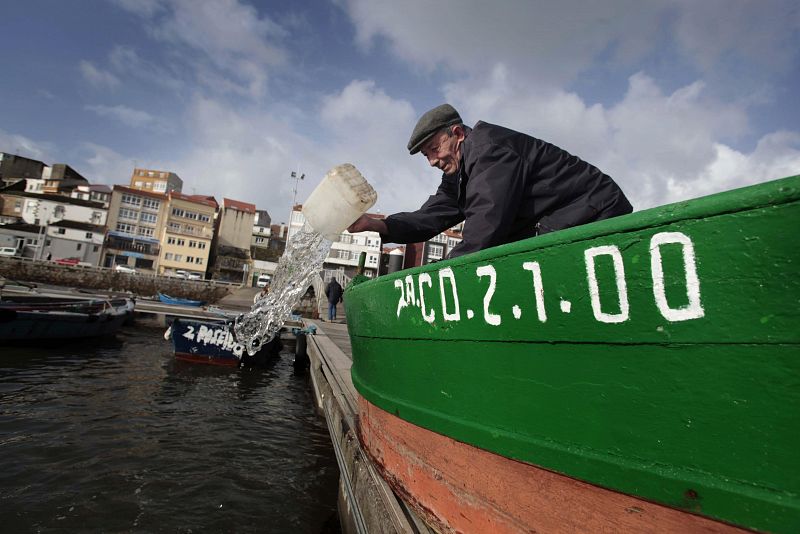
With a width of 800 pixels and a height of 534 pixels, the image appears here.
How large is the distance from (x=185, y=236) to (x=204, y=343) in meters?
54.4

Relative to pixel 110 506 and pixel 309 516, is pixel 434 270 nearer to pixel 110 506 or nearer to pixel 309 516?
pixel 309 516

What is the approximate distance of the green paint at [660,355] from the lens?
101 centimetres

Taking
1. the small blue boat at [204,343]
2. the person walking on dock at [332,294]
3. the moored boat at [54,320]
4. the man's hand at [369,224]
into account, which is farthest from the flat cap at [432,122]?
the person walking on dock at [332,294]

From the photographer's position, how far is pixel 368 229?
10.2ft

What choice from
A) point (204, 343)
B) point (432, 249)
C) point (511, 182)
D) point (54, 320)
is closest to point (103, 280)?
point (432, 249)

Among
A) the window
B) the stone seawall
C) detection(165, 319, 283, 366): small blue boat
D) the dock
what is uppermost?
the window

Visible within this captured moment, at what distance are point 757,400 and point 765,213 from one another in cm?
49

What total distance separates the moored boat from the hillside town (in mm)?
33186

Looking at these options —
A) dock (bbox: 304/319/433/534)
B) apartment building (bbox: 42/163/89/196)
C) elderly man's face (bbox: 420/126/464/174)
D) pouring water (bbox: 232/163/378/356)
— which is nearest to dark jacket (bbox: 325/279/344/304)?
dock (bbox: 304/319/433/534)

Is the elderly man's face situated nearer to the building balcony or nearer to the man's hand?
the man's hand

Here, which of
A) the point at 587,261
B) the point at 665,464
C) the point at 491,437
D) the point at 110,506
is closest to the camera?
the point at 665,464

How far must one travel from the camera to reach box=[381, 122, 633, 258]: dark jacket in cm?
200

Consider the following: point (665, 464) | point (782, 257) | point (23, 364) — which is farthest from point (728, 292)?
point (23, 364)

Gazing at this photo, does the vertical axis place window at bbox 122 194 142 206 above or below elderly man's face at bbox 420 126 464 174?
above
